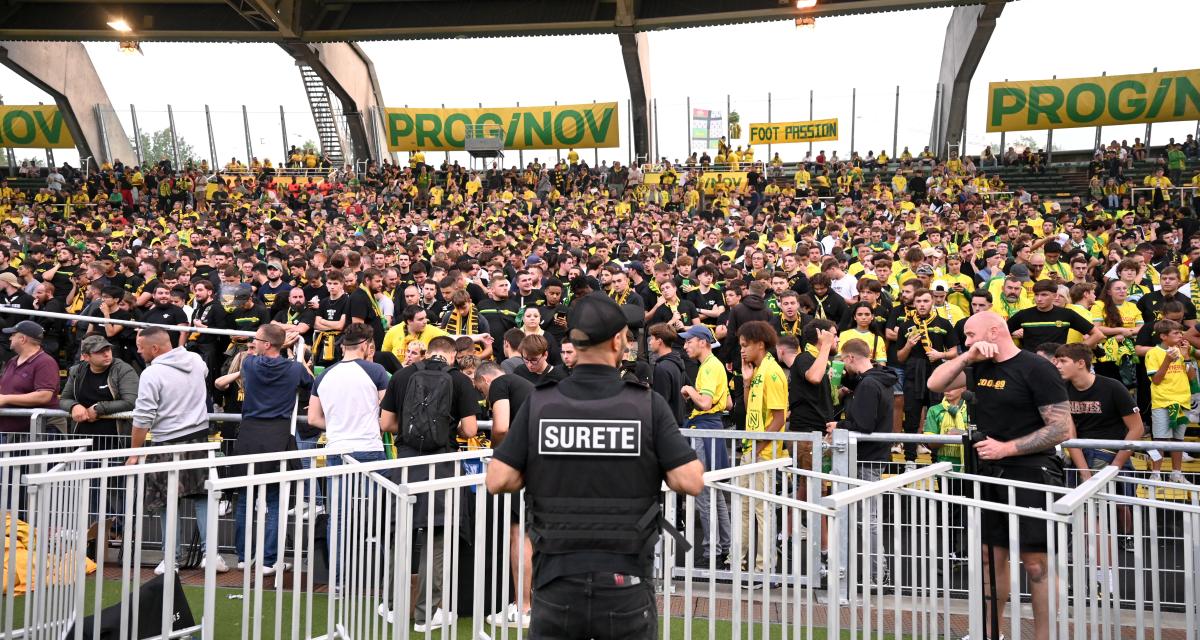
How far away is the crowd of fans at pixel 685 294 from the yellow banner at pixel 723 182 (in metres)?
5.41

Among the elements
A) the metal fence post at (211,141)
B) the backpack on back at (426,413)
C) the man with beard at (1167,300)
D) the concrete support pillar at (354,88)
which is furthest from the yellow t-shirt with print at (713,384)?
the metal fence post at (211,141)

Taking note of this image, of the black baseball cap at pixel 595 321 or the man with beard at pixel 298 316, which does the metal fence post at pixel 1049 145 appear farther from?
the black baseball cap at pixel 595 321

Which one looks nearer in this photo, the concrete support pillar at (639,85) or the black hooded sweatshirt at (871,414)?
the black hooded sweatshirt at (871,414)

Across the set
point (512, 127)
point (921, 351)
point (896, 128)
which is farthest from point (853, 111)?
point (921, 351)

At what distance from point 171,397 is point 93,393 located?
52.9 inches

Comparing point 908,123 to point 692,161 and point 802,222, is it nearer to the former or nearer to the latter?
point 692,161

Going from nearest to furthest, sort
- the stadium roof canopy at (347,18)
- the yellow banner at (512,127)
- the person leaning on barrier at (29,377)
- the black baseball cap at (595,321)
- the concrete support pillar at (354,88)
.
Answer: the black baseball cap at (595,321)
the person leaning on barrier at (29,377)
the stadium roof canopy at (347,18)
the yellow banner at (512,127)
the concrete support pillar at (354,88)

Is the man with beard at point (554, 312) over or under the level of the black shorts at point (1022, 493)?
over

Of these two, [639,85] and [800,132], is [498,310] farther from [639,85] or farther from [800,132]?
[800,132]

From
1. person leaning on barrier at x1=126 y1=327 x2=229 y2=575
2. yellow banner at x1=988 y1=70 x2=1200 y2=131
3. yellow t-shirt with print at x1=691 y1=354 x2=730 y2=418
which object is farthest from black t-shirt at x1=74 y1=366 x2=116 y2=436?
yellow banner at x1=988 y1=70 x2=1200 y2=131

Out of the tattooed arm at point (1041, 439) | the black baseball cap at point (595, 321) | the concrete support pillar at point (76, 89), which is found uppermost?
the concrete support pillar at point (76, 89)

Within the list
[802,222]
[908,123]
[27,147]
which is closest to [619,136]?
[908,123]

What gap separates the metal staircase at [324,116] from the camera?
123 ft

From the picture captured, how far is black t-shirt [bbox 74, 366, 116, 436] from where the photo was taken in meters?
8.22
